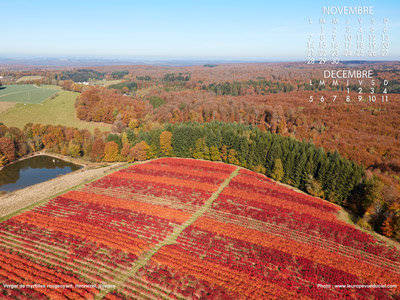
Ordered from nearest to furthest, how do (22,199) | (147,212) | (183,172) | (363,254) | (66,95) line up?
(363,254) < (147,212) < (22,199) < (183,172) < (66,95)

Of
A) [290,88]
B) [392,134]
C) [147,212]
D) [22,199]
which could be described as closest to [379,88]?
[290,88]

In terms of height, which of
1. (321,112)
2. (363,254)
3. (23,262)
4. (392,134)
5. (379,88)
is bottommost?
(363,254)

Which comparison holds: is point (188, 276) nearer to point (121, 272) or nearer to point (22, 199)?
point (121, 272)

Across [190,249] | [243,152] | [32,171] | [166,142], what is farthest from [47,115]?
[190,249]

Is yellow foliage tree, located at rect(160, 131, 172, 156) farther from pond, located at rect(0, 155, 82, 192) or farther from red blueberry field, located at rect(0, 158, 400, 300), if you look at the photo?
pond, located at rect(0, 155, 82, 192)

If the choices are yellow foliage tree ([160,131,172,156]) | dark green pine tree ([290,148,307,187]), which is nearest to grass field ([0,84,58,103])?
yellow foliage tree ([160,131,172,156])

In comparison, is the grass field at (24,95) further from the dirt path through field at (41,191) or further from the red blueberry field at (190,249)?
the red blueberry field at (190,249)

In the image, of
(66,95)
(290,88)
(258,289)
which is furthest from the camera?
(290,88)

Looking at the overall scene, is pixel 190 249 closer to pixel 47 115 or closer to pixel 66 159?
pixel 66 159
